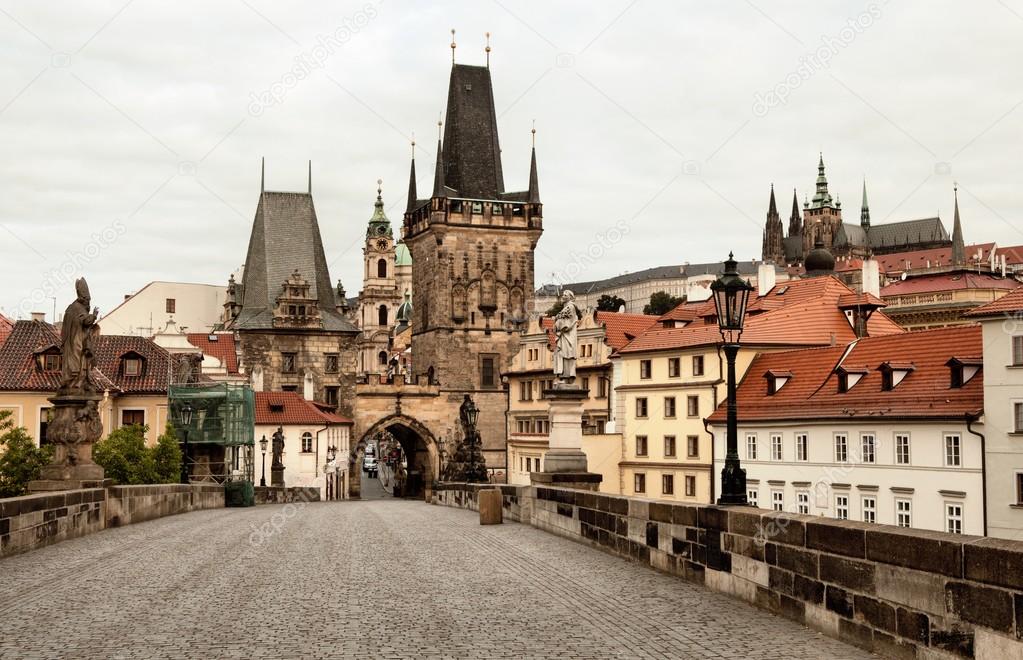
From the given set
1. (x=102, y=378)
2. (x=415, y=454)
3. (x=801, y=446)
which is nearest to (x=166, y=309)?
(x=415, y=454)

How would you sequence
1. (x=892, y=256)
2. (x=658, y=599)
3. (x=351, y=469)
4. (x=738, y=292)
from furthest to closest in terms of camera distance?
(x=892, y=256), (x=351, y=469), (x=738, y=292), (x=658, y=599)

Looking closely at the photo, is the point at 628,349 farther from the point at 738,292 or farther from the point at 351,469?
the point at 738,292

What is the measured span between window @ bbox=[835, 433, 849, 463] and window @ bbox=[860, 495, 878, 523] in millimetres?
1927

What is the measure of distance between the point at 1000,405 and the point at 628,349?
24220mm

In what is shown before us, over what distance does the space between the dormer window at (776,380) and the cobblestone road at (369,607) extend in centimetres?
3163

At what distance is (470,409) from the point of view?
125 ft

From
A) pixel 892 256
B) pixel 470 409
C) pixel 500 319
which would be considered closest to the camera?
pixel 470 409

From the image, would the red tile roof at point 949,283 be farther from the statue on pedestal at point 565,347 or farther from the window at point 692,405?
the statue on pedestal at point 565,347

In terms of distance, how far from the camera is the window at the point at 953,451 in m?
36.4

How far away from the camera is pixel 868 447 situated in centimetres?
4003

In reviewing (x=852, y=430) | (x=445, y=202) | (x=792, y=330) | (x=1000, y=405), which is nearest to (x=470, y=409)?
(x=852, y=430)

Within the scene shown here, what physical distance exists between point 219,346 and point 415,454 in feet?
49.6

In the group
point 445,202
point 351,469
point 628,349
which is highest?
point 445,202

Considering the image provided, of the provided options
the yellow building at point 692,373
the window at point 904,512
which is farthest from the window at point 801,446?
the yellow building at point 692,373
